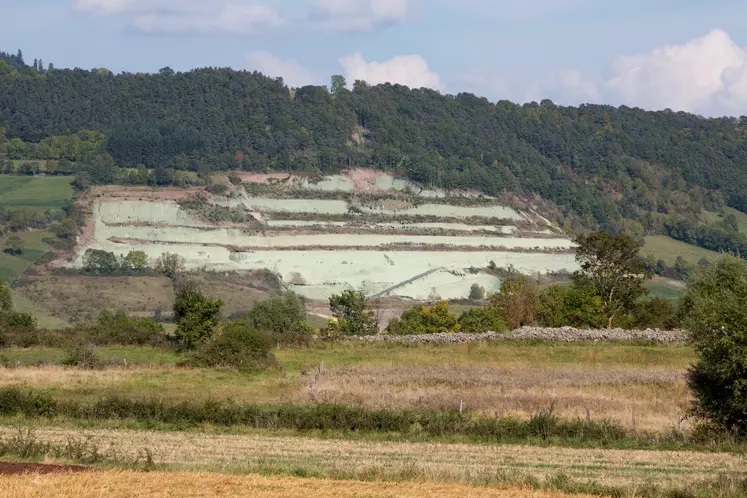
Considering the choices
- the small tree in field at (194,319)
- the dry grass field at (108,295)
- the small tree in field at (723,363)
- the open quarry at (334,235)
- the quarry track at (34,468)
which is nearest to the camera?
the quarry track at (34,468)

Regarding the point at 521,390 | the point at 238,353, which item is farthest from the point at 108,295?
the point at 521,390

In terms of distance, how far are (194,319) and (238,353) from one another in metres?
8.00

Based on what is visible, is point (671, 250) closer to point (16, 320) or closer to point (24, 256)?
point (24, 256)

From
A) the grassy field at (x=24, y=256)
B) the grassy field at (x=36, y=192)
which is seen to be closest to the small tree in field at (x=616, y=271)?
the grassy field at (x=24, y=256)

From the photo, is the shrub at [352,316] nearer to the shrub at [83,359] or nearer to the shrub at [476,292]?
the shrub at [83,359]

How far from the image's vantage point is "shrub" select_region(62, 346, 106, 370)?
1839 inches

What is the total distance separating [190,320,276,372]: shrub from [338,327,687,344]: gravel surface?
1256 cm

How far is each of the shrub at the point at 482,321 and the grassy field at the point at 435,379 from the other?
50.4 ft

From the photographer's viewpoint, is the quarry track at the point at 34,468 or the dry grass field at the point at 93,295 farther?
the dry grass field at the point at 93,295

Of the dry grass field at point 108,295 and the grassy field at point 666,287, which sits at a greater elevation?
the grassy field at point 666,287

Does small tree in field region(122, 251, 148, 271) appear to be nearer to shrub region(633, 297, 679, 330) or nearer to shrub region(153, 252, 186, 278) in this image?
shrub region(153, 252, 186, 278)

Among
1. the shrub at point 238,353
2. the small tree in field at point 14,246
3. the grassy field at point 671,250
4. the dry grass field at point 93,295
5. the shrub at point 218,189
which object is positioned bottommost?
the dry grass field at point 93,295

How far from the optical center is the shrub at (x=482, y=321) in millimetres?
72750

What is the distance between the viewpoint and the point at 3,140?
19512cm
